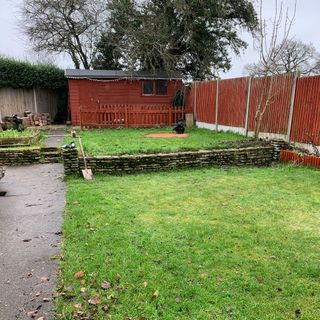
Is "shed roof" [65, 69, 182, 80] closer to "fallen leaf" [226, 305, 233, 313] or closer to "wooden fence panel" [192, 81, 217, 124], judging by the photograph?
"wooden fence panel" [192, 81, 217, 124]

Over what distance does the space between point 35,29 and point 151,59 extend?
26.7ft

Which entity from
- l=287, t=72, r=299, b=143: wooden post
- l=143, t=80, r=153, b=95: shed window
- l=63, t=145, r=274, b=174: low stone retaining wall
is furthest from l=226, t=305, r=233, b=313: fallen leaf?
l=143, t=80, r=153, b=95: shed window

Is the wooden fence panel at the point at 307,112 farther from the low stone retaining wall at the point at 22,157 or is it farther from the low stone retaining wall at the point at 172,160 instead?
the low stone retaining wall at the point at 22,157

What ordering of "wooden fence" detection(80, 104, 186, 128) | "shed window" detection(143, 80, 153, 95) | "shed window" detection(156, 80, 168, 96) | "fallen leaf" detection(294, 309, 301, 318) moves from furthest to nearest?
1. "shed window" detection(156, 80, 168, 96)
2. "shed window" detection(143, 80, 153, 95)
3. "wooden fence" detection(80, 104, 186, 128)
4. "fallen leaf" detection(294, 309, 301, 318)

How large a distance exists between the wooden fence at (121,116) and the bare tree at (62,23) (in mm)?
8264

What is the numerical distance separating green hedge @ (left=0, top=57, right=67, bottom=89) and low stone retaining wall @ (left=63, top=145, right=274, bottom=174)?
1176cm

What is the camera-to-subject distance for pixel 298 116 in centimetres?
876

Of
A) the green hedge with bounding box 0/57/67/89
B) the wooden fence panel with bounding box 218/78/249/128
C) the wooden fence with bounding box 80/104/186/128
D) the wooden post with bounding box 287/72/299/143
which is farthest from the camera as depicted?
the green hedge with bounding box 0/57/67/89

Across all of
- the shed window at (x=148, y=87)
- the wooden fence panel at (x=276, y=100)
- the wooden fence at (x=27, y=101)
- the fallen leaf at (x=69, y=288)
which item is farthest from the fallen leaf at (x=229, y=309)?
the wooden fence at (x=27, y=101)

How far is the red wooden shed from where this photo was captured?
15367 mm

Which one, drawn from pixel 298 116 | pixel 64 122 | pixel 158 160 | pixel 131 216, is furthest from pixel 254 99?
pixel 64 122

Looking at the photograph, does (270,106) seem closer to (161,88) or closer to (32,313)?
(161,88)

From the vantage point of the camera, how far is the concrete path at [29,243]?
2.78m

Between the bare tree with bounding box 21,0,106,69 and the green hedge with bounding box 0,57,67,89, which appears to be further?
the bare tree with bounding box 21,0,106,69
